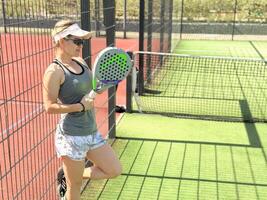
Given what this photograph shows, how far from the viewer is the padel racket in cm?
278

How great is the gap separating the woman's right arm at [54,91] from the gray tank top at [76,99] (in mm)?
72

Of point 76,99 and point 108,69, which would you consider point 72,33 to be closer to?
point 108,69

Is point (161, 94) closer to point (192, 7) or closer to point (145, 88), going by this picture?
point (145, 88)

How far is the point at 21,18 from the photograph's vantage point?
3.06m

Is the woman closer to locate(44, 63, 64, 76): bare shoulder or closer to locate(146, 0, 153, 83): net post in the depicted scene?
locate(44, 63, 64, 76): bare shoulder

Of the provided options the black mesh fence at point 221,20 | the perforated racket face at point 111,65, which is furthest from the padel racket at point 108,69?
the black mesh fence at point 221,20

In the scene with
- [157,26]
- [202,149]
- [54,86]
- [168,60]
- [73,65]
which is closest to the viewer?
[54,86]

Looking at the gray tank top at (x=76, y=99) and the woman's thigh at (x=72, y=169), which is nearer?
the gray tank top at (x=76, y=99)

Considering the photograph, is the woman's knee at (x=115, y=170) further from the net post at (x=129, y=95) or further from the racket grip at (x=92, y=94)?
the net post at (x=129, y=95)

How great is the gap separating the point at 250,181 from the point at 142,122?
7.85ft

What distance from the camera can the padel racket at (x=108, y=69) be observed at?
9.13ft

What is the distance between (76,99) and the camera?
3086 mm

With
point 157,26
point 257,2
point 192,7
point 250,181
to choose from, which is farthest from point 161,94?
point 257,2

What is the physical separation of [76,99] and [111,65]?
17.0 inches
